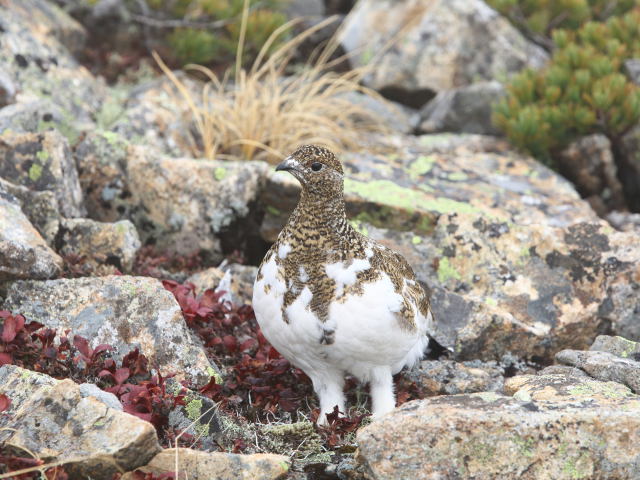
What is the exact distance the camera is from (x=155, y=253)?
6625 millimetres

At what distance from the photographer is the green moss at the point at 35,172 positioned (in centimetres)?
608

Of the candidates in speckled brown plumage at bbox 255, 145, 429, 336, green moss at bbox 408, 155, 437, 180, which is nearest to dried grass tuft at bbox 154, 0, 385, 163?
green moss at bbox 408, 155, 437, 180

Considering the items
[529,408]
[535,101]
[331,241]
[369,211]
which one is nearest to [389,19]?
[535,101]

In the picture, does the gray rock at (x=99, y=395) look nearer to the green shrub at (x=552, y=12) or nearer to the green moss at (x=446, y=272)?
the green moss at (x=446, y=272)

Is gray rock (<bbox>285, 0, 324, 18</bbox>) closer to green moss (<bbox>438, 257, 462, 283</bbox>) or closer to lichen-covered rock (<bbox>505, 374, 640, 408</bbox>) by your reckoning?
green moss (<bbox>438, 257, 462, 283</bbox>)

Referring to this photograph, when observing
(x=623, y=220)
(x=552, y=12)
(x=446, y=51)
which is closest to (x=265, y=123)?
(x=446, y=51)

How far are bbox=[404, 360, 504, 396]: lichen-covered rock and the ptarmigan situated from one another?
0.63 m

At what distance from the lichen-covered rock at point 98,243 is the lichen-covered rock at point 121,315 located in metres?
0.62

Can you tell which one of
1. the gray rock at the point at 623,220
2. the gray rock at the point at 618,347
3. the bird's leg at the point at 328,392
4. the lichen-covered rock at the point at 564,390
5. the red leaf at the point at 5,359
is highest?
the lichen-covered rock at the point at 564,390

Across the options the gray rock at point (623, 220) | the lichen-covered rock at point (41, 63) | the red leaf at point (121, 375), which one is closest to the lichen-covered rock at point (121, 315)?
the red leaf at point (121, 375)

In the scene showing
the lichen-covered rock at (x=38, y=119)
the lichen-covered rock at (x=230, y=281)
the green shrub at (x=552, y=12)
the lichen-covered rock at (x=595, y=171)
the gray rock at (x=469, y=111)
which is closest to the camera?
the lichen-covered rock at (x=230, y=281)

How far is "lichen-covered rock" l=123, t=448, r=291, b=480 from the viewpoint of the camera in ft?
12.1

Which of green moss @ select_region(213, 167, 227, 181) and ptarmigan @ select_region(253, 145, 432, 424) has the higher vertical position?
ptarmigan @ select_region(253, 145, 432, 424)

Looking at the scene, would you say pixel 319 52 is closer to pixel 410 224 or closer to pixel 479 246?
pixel 410 224
